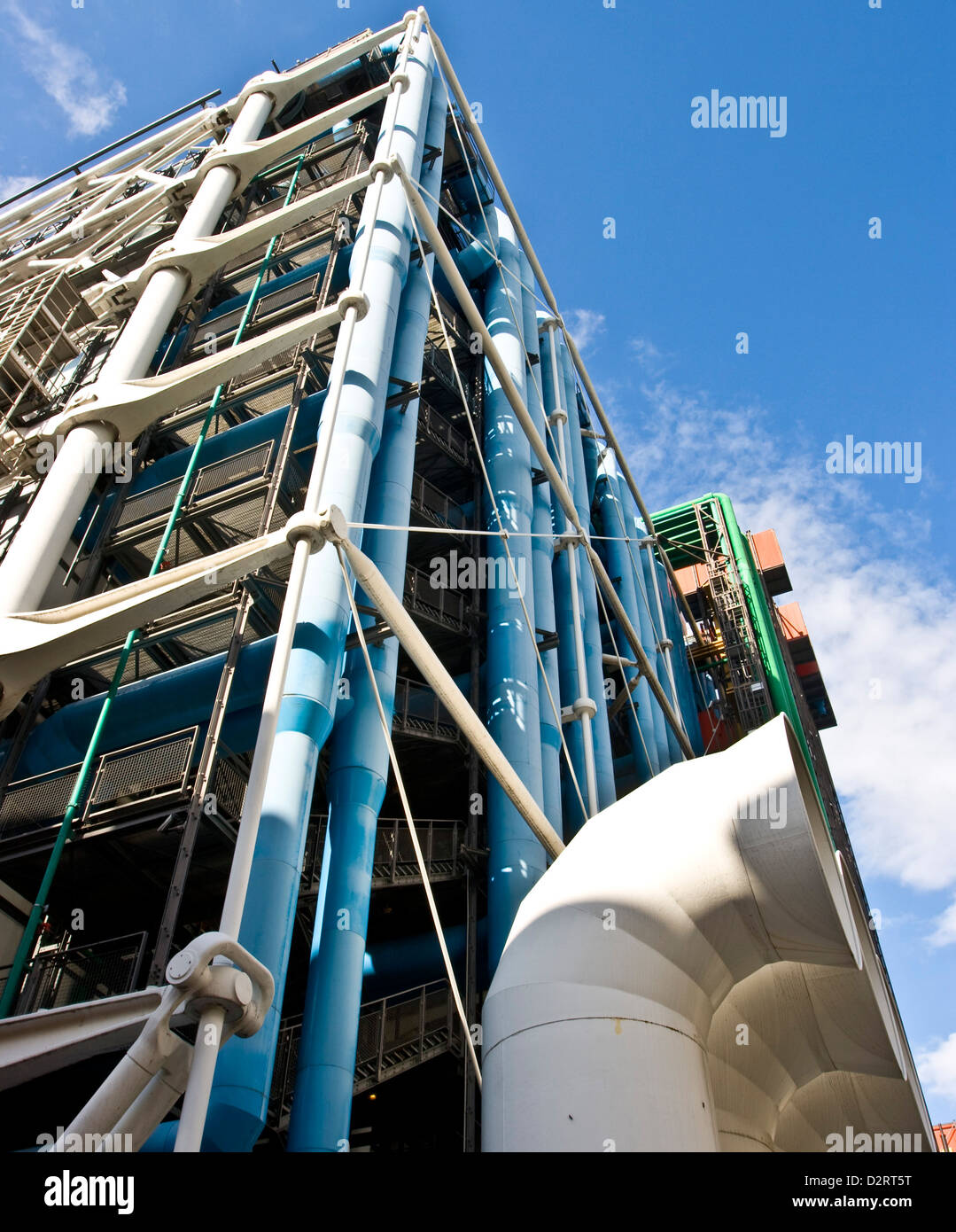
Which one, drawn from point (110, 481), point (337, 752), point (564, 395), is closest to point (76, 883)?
point (337, 752)

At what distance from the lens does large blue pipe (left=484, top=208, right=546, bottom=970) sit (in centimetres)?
1253

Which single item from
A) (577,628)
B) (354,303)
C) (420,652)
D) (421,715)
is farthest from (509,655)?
(420,652)

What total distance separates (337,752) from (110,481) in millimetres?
6395

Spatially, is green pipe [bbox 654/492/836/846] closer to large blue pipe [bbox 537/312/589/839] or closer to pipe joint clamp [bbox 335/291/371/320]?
large blue pipe [bbox 537/312/589/839]

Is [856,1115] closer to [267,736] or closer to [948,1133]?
[267,736]

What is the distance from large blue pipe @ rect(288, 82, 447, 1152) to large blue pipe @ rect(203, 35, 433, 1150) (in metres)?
0.98

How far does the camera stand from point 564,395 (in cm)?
2438

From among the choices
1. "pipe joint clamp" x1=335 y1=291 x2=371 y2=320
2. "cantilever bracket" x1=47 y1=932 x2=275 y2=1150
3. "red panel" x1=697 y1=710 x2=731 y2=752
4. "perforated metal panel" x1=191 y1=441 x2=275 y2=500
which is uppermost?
"red panel" x1=697 y1=710 x2=731 y2=752

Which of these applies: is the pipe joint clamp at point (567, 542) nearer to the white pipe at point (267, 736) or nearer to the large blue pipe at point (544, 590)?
the large blue pipe at point (544, 590)

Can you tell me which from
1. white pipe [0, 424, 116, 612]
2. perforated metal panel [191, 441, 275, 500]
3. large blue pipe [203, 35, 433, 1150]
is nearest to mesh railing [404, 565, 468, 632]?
perforated metal panel [191, 441, 275, 500]

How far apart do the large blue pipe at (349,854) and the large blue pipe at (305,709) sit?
983mm

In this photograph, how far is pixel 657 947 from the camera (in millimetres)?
6238

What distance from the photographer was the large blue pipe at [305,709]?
23.7 feet

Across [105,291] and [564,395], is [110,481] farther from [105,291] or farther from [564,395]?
[564,395]
